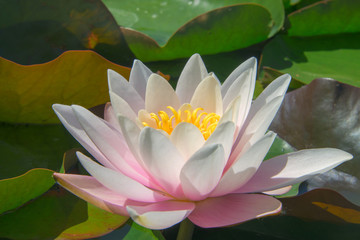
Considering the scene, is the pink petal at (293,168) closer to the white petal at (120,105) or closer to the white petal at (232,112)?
the white petal at (232,112)

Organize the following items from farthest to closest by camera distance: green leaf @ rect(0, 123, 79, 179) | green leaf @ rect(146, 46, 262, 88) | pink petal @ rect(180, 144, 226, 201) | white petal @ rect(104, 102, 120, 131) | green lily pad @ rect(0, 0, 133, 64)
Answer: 1. green leaf @ rect(146, 46, 262, 88)
2. green lily pad @ rect(0, 0, 133, 64)
3. green leaf @ rect(0, 123, 79, 179)
4. white petal @ rect(104, 102, 120, 131)
5. pink petal @ rect(180, 144, 226, 201)

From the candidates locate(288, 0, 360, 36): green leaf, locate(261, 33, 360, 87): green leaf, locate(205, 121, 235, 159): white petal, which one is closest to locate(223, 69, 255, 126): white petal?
locate(205, 121, 235, 159): white petal

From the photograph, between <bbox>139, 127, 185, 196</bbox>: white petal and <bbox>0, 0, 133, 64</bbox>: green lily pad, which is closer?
<bbox>139, 127, 185, 196</bbox>: white petal

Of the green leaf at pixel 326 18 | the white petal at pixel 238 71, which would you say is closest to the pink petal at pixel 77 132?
the white petal at pixel 238 71

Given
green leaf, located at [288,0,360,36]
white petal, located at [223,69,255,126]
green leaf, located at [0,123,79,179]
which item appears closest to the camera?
white petal, located at [223,69,255,126]

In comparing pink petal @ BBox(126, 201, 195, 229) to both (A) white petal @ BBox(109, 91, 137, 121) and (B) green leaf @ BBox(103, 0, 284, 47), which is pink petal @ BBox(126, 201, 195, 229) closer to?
(A) white petal @ BBox(109, 91, 137, 121)

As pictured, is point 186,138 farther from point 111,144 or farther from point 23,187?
point 23,187

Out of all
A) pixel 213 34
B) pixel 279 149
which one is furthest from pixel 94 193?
pixel 213 34
